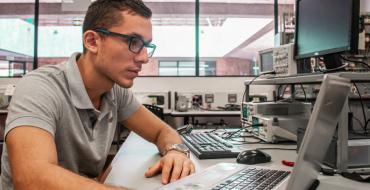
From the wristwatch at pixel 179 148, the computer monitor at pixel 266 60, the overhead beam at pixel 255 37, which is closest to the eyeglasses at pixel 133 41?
the wristwatch at pixel 179 148

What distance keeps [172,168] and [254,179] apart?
0.80ft

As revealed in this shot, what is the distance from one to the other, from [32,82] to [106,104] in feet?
1.09

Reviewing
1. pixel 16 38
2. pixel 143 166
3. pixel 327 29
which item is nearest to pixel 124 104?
pixel 143 166

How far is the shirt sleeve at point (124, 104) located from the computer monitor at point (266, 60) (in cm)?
103

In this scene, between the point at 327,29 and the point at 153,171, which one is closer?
the point at 153,171

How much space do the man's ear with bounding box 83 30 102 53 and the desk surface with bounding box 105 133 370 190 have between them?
43cm

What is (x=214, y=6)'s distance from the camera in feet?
17.6

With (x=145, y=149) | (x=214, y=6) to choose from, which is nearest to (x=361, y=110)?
(x=145, y=149)

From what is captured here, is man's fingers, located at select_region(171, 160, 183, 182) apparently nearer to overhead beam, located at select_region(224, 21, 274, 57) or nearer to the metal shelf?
the metal shelf

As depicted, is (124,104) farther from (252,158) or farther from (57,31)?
(57,31)

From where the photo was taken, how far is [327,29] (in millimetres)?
1392

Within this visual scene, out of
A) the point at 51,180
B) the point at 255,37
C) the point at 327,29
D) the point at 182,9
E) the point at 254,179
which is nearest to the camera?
the point at 51,180

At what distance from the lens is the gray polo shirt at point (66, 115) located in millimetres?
905

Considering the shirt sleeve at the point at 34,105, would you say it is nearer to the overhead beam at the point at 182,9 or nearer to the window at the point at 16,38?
the overhead beam at the point at 182,9
